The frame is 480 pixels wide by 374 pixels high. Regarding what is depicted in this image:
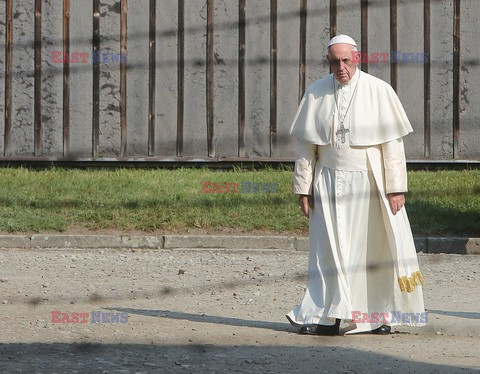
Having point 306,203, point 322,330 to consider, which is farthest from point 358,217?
point 322,330

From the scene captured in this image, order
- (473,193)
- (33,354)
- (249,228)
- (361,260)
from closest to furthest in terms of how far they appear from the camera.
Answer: (33,354), (361,260), (249,228), (473,193)

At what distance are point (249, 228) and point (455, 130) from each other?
4.95 meters

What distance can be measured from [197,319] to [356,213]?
1396 mm

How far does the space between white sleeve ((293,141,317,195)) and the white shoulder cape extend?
65 mm

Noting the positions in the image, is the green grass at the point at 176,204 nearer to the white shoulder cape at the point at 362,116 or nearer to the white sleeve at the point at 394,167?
the white shoulder cape at the point at 362,116

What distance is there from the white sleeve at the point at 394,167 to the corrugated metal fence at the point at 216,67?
351 inches

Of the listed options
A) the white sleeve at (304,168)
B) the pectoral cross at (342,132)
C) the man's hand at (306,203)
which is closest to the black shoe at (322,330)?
the man's hand at (306,203)

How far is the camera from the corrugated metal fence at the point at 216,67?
16.9 m

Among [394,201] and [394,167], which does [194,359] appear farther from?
[394,167]

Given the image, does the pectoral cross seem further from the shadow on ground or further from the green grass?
the green grass

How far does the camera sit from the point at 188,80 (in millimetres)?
17062

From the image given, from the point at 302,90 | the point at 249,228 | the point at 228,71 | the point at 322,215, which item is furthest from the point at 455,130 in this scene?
the point at 322,215

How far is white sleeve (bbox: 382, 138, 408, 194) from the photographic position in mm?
8023

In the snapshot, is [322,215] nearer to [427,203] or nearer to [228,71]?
[427,203]
